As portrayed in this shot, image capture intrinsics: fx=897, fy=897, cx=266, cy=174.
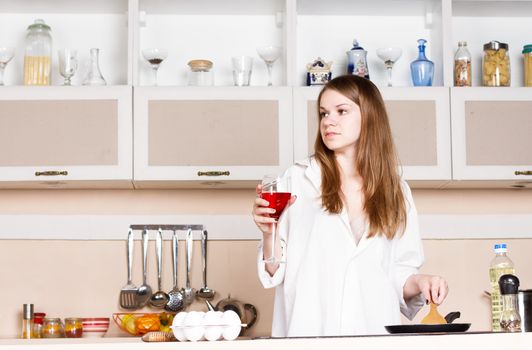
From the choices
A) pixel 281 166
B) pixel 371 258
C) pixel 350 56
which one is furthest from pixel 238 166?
pixel 371 258

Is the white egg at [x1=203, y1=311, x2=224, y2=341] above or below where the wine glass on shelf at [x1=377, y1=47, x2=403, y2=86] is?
below

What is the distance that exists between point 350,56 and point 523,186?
96 centimetres

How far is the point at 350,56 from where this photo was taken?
12.9ft

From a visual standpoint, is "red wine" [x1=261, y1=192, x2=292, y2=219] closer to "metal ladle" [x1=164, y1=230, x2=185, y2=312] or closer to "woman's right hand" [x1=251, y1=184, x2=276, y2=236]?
"woman's right hand" [x1=251, y1=184, x2=276, y2=236]

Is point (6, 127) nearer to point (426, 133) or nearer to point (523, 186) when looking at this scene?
point (426, 133)

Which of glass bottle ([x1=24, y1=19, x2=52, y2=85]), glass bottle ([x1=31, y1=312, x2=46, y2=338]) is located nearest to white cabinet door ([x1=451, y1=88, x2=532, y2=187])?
glass bottle ([x1=24, y1=19, x2=52, y2=85])

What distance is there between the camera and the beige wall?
391 centimetres

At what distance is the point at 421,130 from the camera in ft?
12.5

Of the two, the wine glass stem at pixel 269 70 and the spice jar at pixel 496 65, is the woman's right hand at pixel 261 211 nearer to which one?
the wine glass stem at pixel 269 70

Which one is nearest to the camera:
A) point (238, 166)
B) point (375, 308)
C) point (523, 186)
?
point (375, 308)

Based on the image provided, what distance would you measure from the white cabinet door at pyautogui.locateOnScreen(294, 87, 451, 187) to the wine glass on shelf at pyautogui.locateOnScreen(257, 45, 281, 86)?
0.23m

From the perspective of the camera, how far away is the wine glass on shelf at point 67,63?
3.81m

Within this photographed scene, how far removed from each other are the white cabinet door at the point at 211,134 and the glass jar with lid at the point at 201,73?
0.13m

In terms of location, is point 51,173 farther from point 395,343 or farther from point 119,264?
point 395,343
